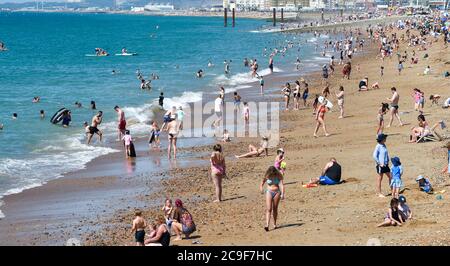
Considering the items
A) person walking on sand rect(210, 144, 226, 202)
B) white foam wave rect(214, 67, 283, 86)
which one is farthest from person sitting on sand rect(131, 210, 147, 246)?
white foam wave rect(214, 67, 283, 86)

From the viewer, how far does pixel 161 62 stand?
63.9 m

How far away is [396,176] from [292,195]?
2655mm

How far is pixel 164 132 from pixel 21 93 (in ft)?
66.2

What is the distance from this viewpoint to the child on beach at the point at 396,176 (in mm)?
12602

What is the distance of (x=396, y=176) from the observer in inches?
498

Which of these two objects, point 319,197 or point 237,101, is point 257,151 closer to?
point 319,197

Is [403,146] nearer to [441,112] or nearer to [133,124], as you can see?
[441,112]

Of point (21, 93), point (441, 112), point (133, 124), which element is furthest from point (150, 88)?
point (441, 112)

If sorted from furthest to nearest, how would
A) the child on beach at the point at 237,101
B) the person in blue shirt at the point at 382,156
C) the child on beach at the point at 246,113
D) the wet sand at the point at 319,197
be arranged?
the child on beach at the point at 237,101, the child on beach at the point at 246,113, the person in blue shirt at the point at 382,156, the wet sand at the point at 319,197

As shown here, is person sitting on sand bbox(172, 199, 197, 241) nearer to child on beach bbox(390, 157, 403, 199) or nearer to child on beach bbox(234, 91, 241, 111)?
child on beach bbox(390, 157, 403, 199)

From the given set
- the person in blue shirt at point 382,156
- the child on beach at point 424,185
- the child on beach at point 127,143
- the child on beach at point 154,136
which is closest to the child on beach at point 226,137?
the child on beach at point 154,136

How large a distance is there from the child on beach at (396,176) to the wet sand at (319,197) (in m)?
0.33

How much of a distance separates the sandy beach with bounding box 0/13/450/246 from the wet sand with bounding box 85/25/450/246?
2cm

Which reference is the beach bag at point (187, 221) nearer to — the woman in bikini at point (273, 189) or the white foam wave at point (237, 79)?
the woman in bikini at point (273, 189)
